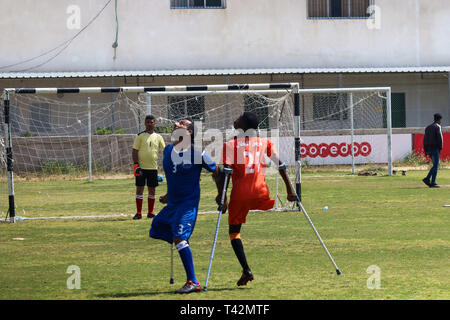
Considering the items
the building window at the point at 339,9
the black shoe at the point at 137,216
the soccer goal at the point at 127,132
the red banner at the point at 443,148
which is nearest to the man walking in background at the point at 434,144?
the soccer goal at the point at 127,132

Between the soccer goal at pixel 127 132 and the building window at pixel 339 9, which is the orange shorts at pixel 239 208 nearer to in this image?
the soccer goal at pixel 127 132

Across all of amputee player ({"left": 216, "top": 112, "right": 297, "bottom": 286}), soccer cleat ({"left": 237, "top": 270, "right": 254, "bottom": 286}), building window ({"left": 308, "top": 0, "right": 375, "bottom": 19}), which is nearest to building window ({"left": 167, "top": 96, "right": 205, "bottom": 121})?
building window ({"left": 308, "top": 0, "right": 375, "bottom": 19})

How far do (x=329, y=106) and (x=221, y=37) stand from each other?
594 centimetres

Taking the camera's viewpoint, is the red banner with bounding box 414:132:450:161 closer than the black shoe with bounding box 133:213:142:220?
No

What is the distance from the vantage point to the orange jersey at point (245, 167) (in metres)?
9.13

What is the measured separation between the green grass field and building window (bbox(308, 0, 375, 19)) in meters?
19.3

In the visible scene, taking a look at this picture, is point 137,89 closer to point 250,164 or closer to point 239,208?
point 250,164

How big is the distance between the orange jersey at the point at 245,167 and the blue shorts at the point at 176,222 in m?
0.66

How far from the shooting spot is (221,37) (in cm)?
3603

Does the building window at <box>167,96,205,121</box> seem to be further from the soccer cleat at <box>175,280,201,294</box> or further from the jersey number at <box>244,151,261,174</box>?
the soccer cleat at <box>175,280,201,294</box>

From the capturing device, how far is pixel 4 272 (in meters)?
10.1

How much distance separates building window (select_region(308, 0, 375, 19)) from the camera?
37.3m
